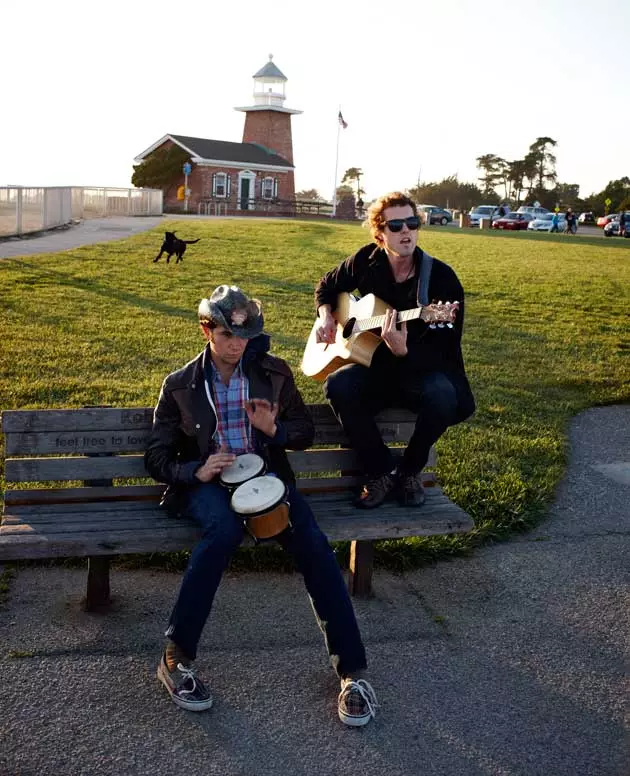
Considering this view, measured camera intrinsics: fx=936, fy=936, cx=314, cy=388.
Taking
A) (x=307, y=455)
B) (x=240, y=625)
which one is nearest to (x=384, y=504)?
(x=307, y=455)

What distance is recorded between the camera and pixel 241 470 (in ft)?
13.5

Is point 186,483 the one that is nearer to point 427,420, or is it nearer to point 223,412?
point 223,412

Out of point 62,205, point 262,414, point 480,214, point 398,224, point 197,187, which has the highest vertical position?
point 197,187

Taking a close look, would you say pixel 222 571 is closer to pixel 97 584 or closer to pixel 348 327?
pixel 97 584

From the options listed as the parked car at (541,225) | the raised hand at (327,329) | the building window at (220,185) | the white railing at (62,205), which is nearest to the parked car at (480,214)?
the parked car at (541,225)

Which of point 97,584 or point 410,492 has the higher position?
point 410,492

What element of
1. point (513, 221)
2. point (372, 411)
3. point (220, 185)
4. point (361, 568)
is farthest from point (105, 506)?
point (220, 185)

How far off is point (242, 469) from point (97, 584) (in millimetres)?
944

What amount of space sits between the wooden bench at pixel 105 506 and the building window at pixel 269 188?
2511 inches

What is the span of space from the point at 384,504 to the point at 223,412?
1005 mm

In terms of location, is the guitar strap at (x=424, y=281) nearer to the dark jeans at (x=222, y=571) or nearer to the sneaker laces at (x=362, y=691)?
the dark jeans at (x=222, y=571)

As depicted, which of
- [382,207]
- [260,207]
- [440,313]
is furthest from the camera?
[260,207]

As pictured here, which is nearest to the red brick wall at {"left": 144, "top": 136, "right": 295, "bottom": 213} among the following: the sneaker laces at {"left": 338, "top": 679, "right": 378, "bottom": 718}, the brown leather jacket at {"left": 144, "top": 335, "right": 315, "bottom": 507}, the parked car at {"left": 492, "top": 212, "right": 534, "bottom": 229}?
the parked car at {"left": 492, "top": 212, "right": 534, "bottom": 229}

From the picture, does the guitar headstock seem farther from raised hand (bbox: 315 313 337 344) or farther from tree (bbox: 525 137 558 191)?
tree (bbox: 525 137 558 191)
